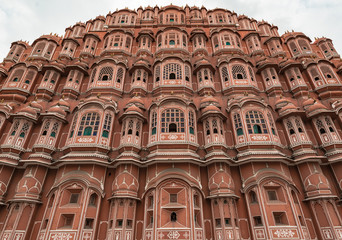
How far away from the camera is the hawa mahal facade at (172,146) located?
13.6m

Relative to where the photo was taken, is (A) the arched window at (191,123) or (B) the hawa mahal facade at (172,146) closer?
(B) the hawa mahal facade at (172,146)

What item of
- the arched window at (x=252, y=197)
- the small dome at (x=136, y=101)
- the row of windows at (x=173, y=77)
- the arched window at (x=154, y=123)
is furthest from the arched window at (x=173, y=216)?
the row of windows at (x=173, y=77)

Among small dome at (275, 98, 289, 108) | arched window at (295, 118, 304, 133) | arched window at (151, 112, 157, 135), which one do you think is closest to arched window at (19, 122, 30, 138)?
arched window at (151, 112, 157, 135)

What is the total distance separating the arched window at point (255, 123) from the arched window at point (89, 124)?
1199 cm

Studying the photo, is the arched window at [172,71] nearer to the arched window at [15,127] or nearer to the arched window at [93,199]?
the arched window at [93,199]

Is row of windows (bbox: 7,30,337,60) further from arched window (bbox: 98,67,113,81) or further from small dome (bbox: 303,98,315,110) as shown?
small dome (bbox: 303,98,315,110)

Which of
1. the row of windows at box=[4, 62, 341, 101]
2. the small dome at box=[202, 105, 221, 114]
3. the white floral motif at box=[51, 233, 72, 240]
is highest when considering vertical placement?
the row of windows at box=[4, 62, 341, 101]

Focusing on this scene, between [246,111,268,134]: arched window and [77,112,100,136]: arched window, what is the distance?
472 inches

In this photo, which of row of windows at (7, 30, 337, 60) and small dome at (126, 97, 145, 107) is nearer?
small dome at (126, 97, 145, 107)

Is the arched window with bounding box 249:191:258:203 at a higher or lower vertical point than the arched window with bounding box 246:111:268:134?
lower

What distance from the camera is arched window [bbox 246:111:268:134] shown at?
16.8 meters

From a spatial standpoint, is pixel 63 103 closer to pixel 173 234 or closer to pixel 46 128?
pixel 46 128

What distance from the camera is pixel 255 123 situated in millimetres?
17094

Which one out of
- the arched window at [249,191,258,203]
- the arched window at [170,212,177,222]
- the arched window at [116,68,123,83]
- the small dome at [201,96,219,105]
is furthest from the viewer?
the arched window at [116,68,123,83]
